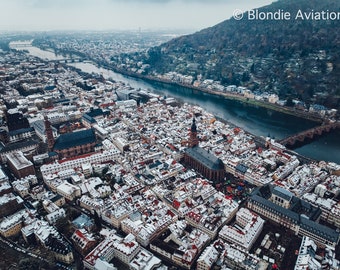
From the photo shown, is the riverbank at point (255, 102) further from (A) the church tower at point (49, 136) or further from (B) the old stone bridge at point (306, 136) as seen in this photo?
(A) the church tower at point (49, 136)

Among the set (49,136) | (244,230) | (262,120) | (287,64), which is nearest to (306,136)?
(262,120)

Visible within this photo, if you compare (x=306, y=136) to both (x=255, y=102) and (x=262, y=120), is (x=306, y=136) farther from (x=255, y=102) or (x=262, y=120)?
(x=255, y=102)

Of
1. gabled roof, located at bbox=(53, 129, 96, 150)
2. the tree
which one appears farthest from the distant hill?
the tree

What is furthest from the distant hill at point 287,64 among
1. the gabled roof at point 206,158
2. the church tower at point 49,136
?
the church tower at point 49,136

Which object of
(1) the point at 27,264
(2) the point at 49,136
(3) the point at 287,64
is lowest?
(1) the point at 27,264

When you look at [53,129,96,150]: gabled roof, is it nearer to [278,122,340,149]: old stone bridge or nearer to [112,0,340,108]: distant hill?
[278,122,340,149]: old stone bridge
